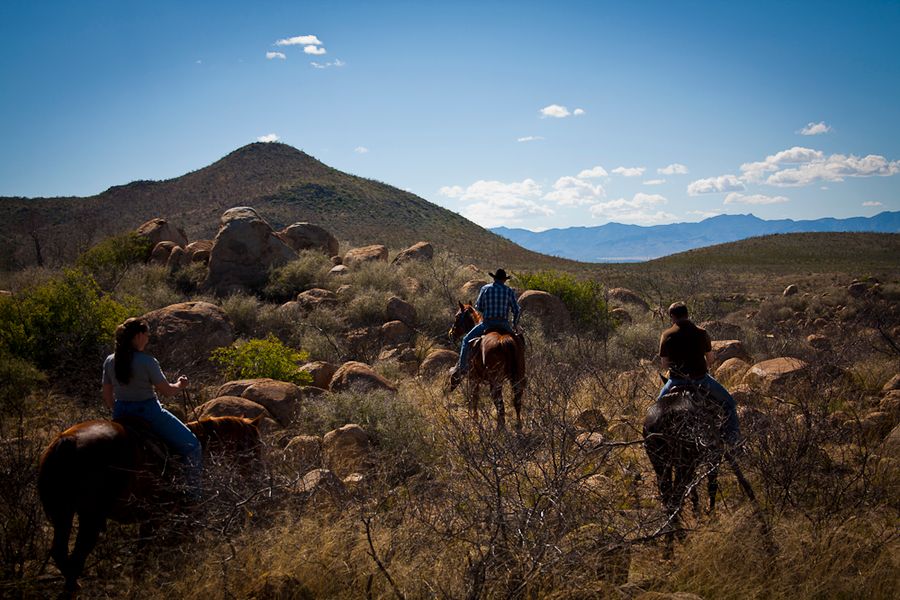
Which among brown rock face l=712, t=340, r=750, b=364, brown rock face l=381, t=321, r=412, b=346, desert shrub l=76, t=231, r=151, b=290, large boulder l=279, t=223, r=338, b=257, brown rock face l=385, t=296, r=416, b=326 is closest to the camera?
brown rock face l=712, t=340, r=750, b=364

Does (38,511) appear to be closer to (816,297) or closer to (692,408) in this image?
(692,408)

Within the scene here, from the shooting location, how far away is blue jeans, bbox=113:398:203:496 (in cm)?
501

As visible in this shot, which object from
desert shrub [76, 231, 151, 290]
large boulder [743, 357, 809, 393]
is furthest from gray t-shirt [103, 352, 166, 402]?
desert shrub [76, 231, 151, 290]

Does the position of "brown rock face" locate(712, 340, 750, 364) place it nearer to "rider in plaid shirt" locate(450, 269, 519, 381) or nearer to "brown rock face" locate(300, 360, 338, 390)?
"rider in plaid shirt" locate(450, 269, 519, 381)

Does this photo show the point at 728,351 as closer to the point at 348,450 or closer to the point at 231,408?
the point at 348,450

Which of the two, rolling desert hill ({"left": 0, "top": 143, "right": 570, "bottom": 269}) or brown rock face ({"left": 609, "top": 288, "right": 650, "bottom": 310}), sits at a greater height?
rolling desert hill ({"left": 0, "top": 143, "right": 570, "bottom": 269})

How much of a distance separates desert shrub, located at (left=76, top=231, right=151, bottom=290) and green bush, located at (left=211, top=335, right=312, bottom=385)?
7734 mm

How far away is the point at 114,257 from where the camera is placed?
18.3 m

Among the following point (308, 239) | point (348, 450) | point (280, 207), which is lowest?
point (348, 450)

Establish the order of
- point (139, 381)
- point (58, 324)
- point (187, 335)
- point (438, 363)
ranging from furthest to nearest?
point (438, 363), point (187, 335), point (58, 324), point (139, 381)

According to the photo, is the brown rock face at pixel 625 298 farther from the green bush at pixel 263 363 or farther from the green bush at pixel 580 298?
the green bush at pixel 263 363

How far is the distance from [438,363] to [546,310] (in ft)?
17.2

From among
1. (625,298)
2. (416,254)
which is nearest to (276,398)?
(416,254)

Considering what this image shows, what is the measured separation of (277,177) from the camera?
68.8m
